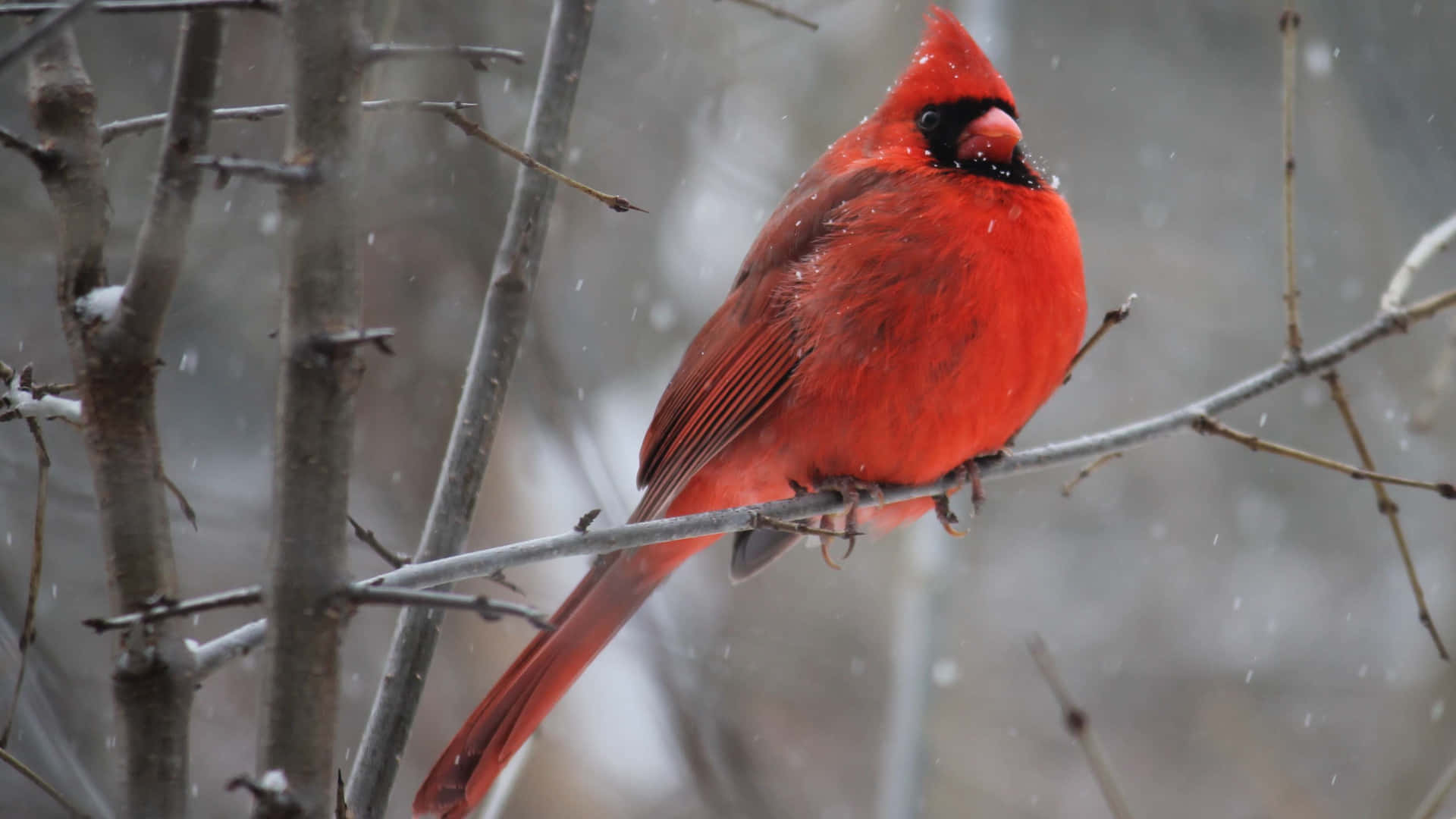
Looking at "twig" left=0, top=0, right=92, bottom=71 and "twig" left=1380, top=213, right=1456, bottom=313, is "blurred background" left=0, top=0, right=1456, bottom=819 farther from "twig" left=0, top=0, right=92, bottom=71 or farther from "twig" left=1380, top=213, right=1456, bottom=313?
"twig" left=0, top=0, right=92, bottom=71

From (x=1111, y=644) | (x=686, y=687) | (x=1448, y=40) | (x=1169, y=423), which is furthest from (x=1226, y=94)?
(x=1169, y=423)

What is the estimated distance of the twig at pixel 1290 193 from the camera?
6.30 ft

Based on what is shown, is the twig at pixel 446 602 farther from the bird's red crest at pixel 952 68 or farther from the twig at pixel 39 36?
the bird's red crest at pixel 952 68

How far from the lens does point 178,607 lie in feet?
3.49

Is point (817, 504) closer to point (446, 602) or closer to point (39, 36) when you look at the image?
point (446, 602)

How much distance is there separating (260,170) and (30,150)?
38 cm

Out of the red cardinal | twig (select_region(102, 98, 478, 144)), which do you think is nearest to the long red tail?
the red cardinal

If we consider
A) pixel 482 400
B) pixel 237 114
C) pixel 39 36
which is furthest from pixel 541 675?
pixel 39 36

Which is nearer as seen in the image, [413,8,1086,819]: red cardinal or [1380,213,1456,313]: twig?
[1380,213,1456,313]: twig

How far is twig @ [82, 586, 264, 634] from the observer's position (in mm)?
1022

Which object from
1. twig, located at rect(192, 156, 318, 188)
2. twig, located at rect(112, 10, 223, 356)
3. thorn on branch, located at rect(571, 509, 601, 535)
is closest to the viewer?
twig, located at rect(192, 156, 318, 188)

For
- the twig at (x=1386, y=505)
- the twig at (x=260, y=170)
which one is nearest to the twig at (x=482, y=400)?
the twig at (x=260, y=170)

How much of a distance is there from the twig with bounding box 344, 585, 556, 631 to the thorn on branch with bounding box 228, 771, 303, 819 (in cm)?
16

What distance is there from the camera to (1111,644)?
6191 mm
